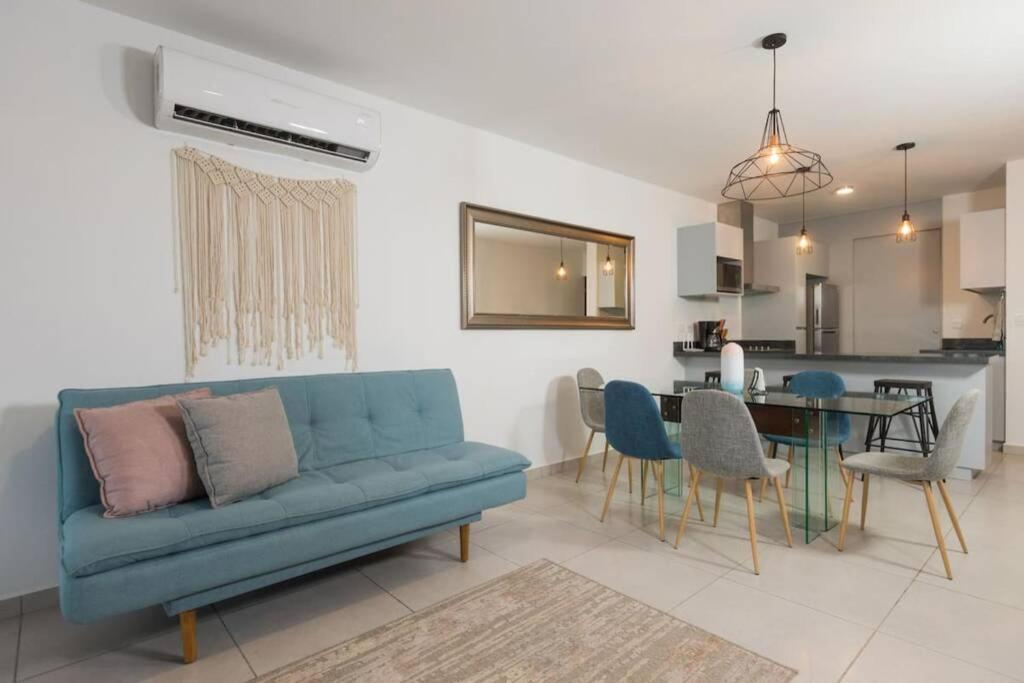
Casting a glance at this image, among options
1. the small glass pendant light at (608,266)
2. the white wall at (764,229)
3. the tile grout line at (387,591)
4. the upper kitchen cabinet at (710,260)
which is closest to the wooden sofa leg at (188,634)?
the tile grout line at (387,591)

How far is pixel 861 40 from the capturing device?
2.62m

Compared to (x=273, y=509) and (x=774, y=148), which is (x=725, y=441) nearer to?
(x=774, y=148)

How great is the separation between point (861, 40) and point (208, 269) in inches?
131

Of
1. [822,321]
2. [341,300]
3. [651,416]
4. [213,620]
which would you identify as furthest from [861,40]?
[822,321]

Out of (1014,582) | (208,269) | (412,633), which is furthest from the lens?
(208,269)

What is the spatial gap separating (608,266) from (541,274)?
83 centimetres

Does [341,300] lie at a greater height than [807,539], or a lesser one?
greater

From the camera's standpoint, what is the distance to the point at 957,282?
5570 mm

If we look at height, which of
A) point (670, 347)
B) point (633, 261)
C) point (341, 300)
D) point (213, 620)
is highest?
point (633, 261)

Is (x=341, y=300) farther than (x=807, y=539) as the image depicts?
Yes

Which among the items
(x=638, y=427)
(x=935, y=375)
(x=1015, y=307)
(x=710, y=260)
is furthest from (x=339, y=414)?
(x=1015, y=307)

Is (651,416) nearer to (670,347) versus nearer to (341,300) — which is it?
(341,300)

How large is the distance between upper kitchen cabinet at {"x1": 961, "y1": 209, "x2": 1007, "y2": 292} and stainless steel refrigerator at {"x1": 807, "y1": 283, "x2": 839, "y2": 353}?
4.45 feet

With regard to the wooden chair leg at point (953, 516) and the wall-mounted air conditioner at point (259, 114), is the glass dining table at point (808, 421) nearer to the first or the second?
the wooden chair leg at point (953, 516)
